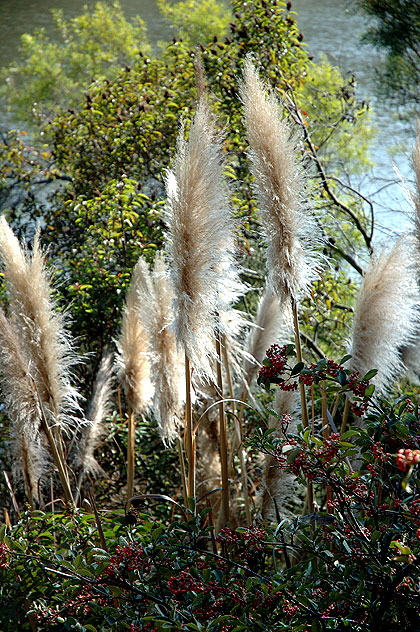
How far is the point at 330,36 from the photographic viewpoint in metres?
10.6

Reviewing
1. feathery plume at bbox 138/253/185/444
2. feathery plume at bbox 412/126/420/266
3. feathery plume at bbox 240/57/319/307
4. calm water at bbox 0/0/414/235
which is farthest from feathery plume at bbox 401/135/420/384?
calm water at bbox 0/0/414/235

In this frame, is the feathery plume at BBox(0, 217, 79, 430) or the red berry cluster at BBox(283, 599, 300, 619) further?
the feathery plume at BBox(0, 217, 79, 430)

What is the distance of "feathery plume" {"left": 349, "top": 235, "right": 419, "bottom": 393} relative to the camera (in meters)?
1.92

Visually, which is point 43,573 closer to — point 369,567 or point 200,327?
point 200,327

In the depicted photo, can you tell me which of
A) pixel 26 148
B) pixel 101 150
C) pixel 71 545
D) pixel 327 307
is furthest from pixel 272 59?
pixel 71 545

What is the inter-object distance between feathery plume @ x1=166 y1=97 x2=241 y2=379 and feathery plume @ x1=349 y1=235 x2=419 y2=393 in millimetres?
431

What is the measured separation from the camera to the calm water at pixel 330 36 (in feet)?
28.0

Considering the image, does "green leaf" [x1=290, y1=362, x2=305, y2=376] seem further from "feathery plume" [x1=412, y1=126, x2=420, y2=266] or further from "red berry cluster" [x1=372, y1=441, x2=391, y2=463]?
"feathery plume" [x1=412, y1=126, x2=420, y2=266]

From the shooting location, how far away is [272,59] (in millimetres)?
4117

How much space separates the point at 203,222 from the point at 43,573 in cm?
99

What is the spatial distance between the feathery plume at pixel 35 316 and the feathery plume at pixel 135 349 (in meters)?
0.32

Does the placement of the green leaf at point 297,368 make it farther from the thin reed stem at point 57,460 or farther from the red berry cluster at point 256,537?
the thin reed stem at point 57,460

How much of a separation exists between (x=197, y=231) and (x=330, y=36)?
9.91 metres

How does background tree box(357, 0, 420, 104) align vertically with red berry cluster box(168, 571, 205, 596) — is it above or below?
above
